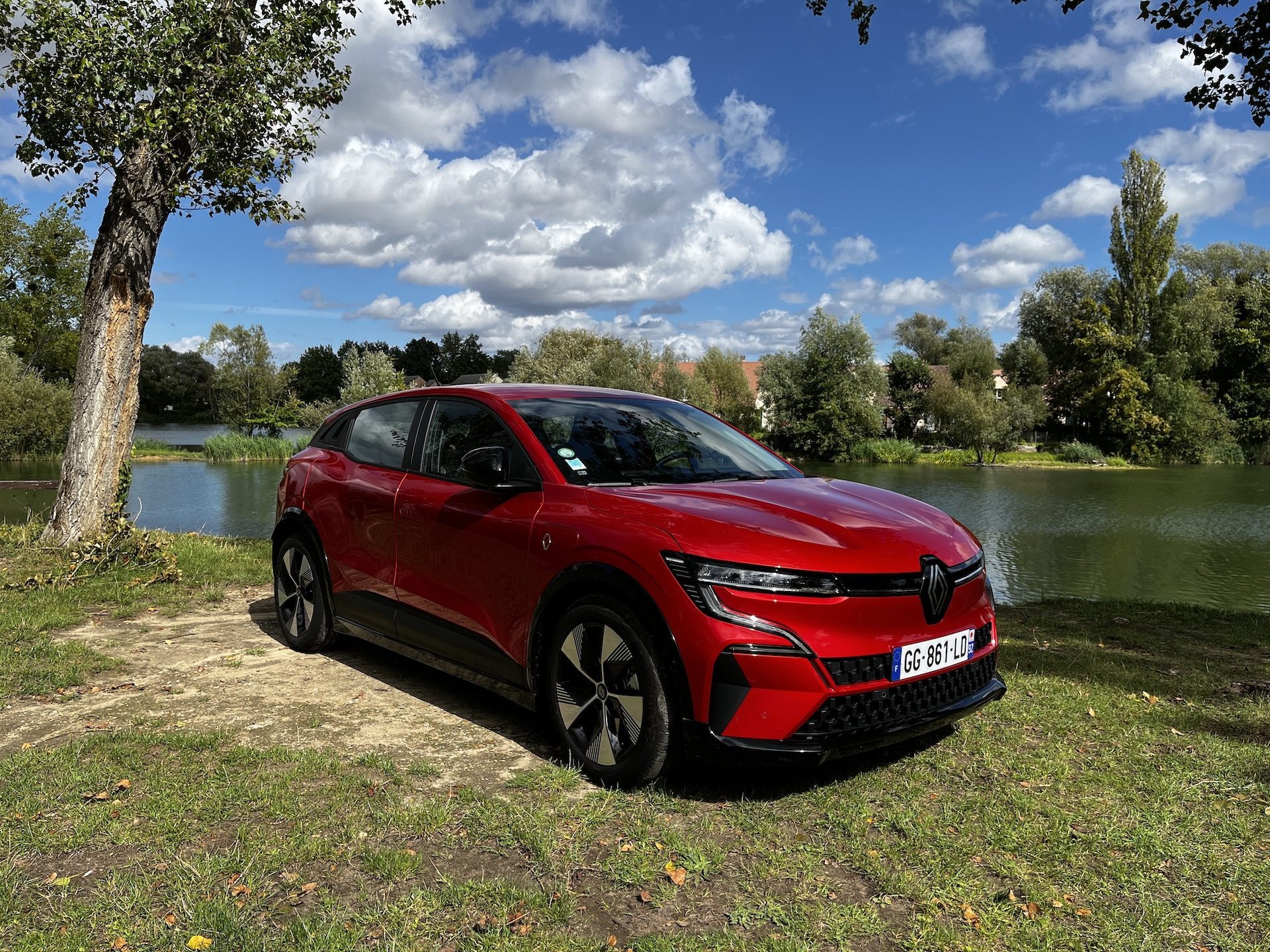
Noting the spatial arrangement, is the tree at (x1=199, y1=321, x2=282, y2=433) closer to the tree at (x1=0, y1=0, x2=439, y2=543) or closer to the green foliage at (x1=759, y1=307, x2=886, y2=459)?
the green foliage at (x1=759, y1=307, x2=886, y2=459)

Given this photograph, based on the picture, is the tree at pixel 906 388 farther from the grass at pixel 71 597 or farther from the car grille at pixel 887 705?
the car grille at pixel 887 705

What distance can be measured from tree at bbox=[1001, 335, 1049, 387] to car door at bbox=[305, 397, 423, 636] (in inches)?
2715

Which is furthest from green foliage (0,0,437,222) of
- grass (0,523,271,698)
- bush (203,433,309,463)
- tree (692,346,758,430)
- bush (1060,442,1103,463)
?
tree (692,346,758,430)

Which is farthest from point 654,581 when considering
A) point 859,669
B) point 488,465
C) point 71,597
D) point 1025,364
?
point 1025,364

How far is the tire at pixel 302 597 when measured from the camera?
17.9ft

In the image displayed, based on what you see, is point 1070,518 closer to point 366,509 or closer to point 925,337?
point 366,509

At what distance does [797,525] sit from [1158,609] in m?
7.06

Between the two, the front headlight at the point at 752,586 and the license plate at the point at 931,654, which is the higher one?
the front headlight at the point at 752,586

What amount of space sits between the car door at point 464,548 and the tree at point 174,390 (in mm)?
84891

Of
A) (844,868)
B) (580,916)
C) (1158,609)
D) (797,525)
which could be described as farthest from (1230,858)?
(1158,609)

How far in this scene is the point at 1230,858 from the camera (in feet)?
9.72

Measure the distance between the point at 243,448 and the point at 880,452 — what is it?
39.4 m

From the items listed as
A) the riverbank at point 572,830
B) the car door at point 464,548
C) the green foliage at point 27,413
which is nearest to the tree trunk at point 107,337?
the riverbank at point 572,830

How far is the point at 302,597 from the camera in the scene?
568 cm
